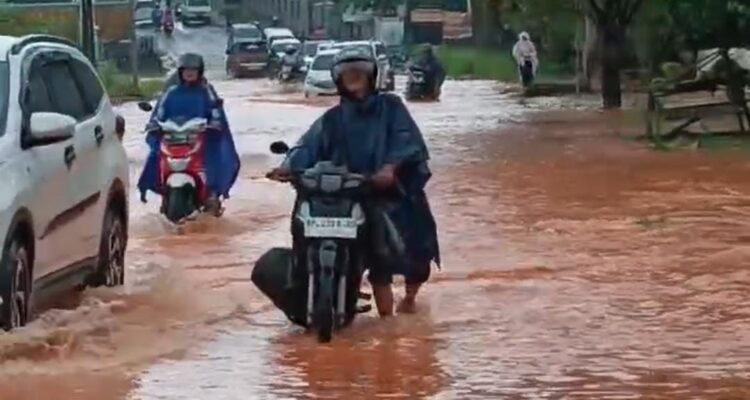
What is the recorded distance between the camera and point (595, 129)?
3036cm

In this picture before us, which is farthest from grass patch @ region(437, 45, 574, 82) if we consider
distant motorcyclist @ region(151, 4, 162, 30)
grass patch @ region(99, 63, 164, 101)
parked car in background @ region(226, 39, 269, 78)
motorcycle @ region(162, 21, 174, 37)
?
motorcycle @ region(162, 21, 174, 37)

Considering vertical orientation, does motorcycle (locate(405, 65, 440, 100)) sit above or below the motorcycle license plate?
below

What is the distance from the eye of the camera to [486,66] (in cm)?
6569

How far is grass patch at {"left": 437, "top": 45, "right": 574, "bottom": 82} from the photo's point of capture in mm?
59812

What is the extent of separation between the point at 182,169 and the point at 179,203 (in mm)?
284

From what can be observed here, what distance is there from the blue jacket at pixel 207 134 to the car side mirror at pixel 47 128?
598 cm

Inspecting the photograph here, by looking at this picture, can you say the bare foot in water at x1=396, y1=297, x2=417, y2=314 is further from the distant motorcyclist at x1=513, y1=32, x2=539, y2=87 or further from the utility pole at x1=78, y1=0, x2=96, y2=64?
the distant motorcyclist at x1=513, y1=32, x2=539, y2=87

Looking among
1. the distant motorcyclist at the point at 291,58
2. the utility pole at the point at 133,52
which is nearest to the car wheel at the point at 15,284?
the utility pole at the point at 133,52

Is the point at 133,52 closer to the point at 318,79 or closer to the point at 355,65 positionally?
the point at 318,79

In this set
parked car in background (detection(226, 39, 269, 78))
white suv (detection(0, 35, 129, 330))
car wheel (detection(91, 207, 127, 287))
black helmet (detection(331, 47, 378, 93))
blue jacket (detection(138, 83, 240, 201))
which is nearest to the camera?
white suv (detection(0, 35, 129, 330))

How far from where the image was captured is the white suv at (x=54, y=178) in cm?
995

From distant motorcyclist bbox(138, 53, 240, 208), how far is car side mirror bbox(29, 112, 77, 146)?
5940 millimetres

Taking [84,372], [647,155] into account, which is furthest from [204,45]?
[84,372]

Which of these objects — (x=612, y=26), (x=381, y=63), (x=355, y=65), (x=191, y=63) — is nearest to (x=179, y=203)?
(x=191, y=63)
